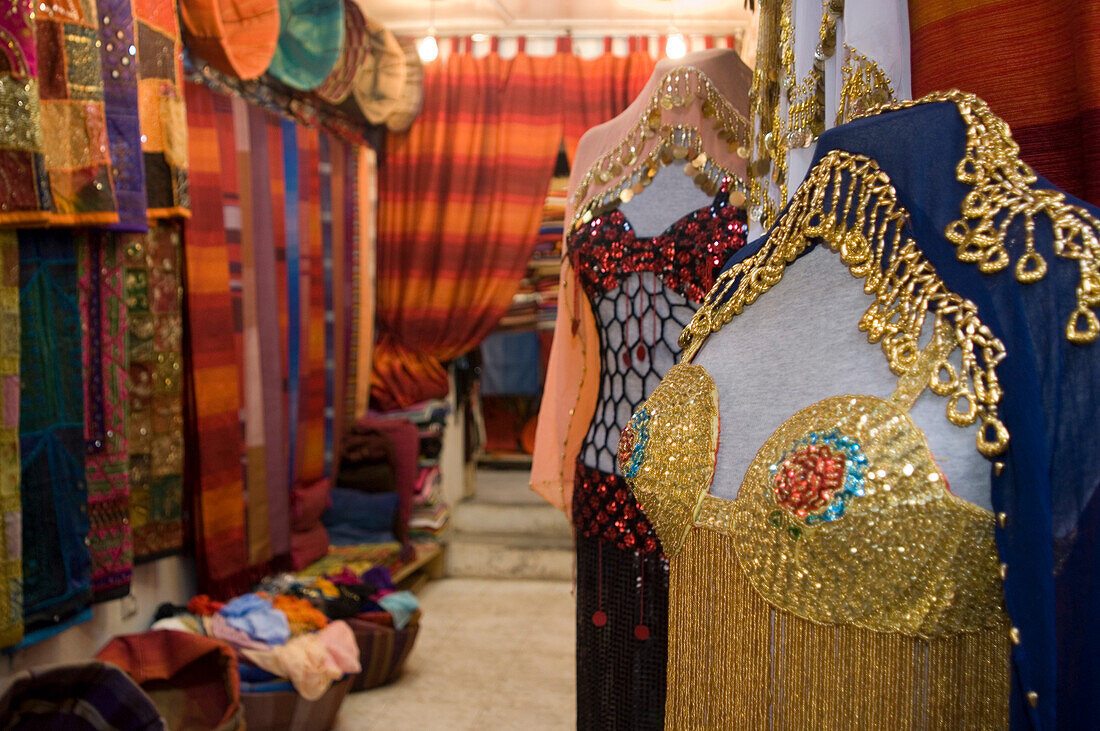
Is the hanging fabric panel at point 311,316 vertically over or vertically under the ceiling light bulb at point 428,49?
under

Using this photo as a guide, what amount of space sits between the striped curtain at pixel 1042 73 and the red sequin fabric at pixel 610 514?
897 millimetres

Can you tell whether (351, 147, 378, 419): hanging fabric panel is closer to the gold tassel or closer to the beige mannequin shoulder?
the beige mannequin shoulder

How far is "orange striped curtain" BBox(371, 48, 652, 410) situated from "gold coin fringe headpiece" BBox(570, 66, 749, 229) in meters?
2.87

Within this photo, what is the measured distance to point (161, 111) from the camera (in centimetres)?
216

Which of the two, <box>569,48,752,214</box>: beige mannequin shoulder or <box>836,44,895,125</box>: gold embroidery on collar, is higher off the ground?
<box>569,48,752,214</box>: beige mannequin shoulder

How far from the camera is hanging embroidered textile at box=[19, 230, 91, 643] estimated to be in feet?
6.14

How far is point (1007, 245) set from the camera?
1.69ft

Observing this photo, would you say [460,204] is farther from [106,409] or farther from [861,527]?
[861,527]

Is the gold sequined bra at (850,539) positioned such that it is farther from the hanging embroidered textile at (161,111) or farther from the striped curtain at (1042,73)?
the hanging embroidered textile at (161,111)

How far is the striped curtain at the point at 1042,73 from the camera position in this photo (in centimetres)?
63

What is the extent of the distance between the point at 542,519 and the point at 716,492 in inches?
156

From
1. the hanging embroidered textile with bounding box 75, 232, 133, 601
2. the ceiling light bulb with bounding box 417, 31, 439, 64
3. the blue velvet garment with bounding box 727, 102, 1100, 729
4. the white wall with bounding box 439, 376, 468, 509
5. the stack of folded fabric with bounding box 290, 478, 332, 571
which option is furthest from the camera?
the white wall with bounding box 439, 376, 468, 509

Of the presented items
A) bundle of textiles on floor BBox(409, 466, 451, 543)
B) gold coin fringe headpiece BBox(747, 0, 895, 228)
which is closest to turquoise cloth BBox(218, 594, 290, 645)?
bundle of textiles on floor BBox(409, 466, 451, 543)

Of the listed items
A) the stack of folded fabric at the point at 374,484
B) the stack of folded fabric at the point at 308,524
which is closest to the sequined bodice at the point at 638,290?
the stack of folded fabric at the point at 308,524
